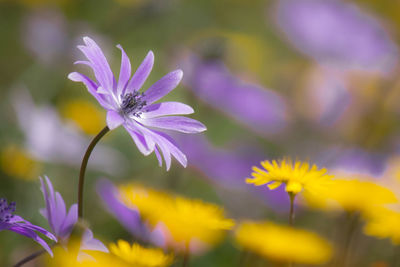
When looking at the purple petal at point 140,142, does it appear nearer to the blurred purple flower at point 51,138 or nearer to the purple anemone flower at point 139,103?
the purple anemone flower at point 139,103

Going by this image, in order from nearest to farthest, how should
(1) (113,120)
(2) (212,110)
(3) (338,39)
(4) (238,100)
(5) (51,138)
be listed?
(1) (113,120) → (5) (51,138) → (4) (238,100) → (3) (338,39) → (2) (212,110)

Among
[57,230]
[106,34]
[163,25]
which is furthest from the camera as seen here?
[163,25]

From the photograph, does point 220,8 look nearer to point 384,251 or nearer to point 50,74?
point 50,74

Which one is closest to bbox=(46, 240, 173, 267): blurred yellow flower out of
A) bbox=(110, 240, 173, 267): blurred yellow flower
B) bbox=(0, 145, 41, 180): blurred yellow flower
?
bbox=(110, 240, 173, 267): blurred yellow flower

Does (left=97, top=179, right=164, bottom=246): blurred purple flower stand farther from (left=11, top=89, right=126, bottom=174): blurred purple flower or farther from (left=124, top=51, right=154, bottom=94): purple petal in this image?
(left=11, top=89, right=126, bottom=174): blurred purple flower

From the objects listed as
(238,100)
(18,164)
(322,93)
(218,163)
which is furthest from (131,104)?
(322,93)

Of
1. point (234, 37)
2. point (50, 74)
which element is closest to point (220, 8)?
point (234, 37)

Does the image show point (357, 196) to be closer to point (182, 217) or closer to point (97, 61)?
point (182, 217)
